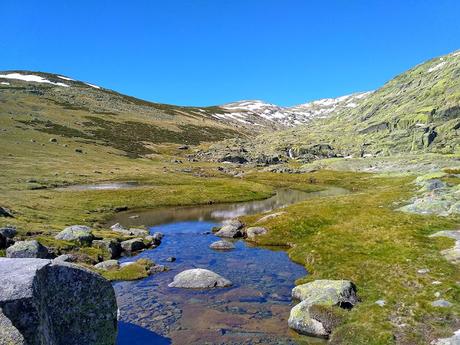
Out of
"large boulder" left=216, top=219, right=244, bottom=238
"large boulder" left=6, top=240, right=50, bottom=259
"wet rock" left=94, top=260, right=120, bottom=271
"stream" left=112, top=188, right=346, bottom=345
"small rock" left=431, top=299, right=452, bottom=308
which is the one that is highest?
"large boulder" left=6, top=240, right=50, bottom=259

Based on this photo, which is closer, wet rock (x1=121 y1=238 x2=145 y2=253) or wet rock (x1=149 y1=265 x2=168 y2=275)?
wet rock (x1=149 y1=265 x2=168 y2=275)

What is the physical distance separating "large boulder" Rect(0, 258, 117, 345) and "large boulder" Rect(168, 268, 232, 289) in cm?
1446

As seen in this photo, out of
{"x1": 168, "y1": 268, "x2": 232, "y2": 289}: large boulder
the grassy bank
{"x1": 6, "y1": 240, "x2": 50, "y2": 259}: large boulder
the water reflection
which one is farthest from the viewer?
the water reflection

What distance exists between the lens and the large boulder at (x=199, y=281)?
3456 cm

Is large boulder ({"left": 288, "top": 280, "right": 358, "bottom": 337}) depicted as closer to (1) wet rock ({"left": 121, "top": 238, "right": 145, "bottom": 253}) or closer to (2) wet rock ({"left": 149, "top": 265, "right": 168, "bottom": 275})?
(2) wet rock ({"left": 149, "top": 265, "right": 168, "bottom": 275})

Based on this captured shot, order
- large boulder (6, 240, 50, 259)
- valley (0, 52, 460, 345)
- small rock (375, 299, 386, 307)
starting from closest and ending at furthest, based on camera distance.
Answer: valley (0, 52, 460, 345) < small rock (375, 299, 386, 307) < large boulder (6, 240, 50, 259)

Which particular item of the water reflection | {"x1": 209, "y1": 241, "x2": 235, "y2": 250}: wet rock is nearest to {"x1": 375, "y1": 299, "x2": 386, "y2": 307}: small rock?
{"x1": 209, "y1": 241, "x2": 235, "y2": 250}: wet rock

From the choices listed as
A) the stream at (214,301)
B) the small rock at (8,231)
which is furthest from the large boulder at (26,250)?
the small rock at (8,231)

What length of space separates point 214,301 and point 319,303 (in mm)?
8602

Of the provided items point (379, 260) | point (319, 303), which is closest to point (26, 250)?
point (319, 303)

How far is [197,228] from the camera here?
214 feet

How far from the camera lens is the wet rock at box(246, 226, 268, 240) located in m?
55.0

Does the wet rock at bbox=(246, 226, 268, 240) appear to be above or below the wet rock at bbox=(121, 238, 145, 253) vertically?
above

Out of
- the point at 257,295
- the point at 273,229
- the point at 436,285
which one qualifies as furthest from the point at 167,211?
the point at 436,285
